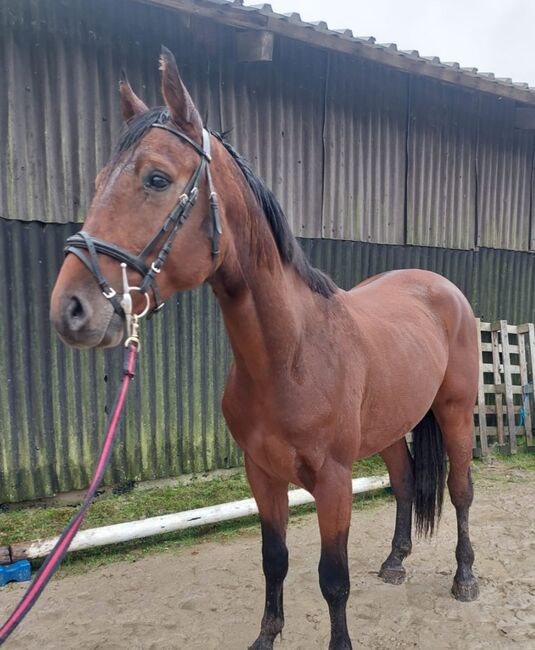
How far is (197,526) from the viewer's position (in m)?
3.94

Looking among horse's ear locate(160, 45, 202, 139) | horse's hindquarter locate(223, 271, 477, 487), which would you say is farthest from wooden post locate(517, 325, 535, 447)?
horse's ear locate(160, 45, 202, 139)

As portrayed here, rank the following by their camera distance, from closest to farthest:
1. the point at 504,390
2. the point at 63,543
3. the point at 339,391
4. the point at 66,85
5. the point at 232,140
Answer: the point at 63,543 → the point at 339,391 → the point at 66,85 → the point at 232,140 → the point at 504,390

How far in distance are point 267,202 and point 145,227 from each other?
0.59 m

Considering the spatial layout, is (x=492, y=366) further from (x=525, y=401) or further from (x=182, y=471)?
(x=182, y=471)

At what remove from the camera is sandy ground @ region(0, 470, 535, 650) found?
2.76 m

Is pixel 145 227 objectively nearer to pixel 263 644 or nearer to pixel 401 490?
pixel 263 644

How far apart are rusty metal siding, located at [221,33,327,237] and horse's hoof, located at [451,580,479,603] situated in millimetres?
3201

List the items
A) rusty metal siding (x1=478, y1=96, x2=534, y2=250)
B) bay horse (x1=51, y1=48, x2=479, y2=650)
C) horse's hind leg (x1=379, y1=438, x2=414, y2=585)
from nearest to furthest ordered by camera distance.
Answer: bay horse (x1=51, y1=48, x2=479, y2=650) < horse's hind leg (x1=379, y1=438, x2=414, y2=585) < rusty metal siding (x1=478, y1=96, x2=534, y2=250)

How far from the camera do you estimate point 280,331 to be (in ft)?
6.66

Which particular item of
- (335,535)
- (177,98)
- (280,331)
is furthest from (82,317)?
(335,535)

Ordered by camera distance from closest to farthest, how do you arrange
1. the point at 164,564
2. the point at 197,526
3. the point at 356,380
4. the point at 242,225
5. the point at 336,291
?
1. the point at 242,225
2. the point at 356,380
3. the point at 336,291
4. the point at 164,564
5. the point at 197,526

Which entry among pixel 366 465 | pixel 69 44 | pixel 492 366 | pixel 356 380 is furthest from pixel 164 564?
pixel 492 366

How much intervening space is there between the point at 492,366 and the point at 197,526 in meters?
→ 4.16

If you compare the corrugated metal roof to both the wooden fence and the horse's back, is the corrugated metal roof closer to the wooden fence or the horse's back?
the horse's back
